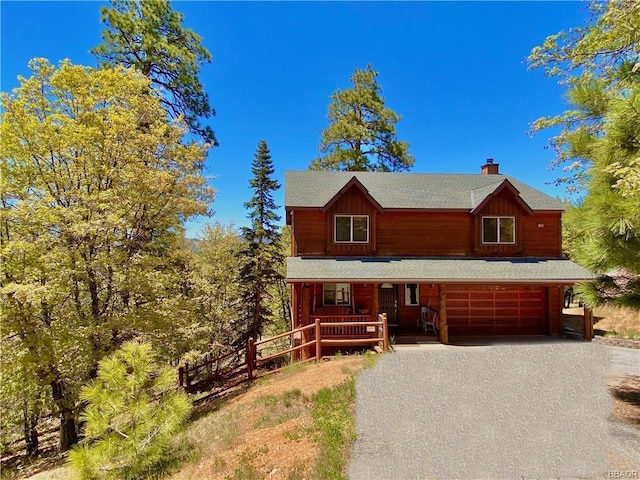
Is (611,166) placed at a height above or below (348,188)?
below

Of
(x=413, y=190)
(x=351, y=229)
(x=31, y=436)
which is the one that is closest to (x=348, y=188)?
(x=351, y=229)

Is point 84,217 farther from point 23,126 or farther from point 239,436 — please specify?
point 239,436

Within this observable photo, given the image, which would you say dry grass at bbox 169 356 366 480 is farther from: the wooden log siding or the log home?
the wooden log siding

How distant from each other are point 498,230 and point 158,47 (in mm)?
19594

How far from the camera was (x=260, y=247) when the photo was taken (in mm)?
21156

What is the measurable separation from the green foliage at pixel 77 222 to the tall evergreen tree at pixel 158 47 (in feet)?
23.1

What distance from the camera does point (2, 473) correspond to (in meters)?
10.1

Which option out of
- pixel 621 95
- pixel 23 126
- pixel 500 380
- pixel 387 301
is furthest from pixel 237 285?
pixel 621 95

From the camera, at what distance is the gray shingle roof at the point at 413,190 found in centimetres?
1519

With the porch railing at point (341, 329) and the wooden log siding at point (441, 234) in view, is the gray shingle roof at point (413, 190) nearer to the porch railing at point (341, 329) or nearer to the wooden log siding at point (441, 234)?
the wooden log siding at point (441, 234)

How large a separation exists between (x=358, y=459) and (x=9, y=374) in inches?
366

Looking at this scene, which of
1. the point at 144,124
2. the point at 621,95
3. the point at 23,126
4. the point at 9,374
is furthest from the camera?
the point at 144,124

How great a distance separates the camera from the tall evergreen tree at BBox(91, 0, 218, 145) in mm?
16859

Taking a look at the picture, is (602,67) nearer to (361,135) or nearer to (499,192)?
(499,192)
